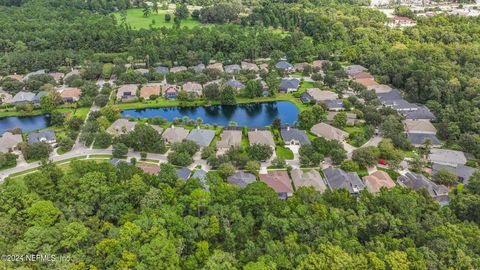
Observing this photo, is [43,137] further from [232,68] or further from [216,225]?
[232,68]

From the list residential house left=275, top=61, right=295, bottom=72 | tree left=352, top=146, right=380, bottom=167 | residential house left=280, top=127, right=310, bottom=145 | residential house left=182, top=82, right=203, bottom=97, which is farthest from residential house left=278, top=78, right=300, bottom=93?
tree left=352, top=146, right=380, bottom=167

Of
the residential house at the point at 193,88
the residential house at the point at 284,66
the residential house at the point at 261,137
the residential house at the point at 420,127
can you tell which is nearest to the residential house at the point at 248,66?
the residential house at the point at 284,66

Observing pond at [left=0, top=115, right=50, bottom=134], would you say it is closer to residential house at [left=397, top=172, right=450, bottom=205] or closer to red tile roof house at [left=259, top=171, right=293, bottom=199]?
red tile roof house at [left=259, top=171, right=293, bottom=199]

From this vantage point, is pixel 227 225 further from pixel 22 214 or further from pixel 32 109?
pixel 32 109

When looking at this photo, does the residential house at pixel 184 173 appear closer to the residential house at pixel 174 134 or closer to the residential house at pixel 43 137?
the residential house at pixel 174 134

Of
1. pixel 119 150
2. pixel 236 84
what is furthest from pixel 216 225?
pixel 236 84

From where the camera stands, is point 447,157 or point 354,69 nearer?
point 447,157
